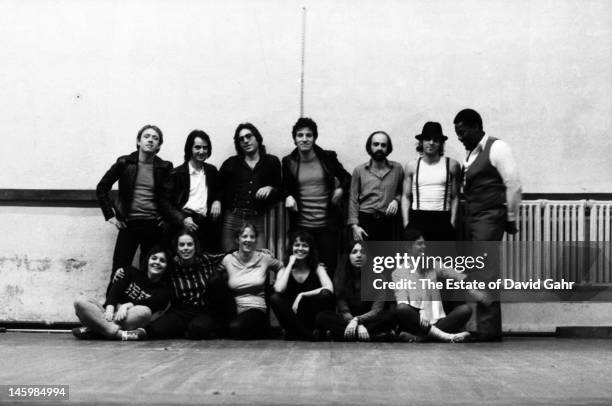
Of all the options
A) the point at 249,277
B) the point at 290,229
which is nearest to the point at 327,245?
the point at 290,229

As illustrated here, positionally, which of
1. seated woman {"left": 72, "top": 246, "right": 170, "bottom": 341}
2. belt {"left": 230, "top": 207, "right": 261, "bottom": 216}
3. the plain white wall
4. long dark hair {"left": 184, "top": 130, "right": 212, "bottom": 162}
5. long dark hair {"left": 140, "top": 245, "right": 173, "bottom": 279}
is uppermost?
the plain white wall

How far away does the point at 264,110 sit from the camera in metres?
8.61

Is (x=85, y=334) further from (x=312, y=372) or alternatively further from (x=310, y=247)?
(x=312, y=372)

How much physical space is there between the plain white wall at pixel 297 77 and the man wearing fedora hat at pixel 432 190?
706 millimetres

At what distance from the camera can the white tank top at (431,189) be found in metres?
7.70

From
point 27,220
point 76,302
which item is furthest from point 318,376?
point 27,220

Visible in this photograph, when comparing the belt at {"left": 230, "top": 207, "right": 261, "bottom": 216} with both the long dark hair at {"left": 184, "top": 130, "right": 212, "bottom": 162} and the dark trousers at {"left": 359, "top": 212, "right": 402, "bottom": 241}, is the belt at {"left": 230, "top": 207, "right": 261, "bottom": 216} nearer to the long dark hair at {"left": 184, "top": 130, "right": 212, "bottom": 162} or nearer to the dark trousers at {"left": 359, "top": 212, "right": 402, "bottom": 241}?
the long dark hair at {"left": 184, "top": 130, "right": 212, "bottom": 162}

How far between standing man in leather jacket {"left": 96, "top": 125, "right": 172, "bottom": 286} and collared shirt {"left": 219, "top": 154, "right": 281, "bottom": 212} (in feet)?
1.64

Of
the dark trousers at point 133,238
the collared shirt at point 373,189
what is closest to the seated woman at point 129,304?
the dark trousers at point 133,238

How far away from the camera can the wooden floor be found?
15.7 ft

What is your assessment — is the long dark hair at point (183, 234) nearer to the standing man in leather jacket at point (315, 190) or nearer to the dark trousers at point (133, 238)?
the dark trousers at point (133, 238)

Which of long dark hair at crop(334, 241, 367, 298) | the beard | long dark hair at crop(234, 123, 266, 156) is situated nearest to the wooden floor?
long dark hair at crop(334, 241, 367, 298)

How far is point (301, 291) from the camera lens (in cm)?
764

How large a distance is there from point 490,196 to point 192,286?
2353 millimetres
